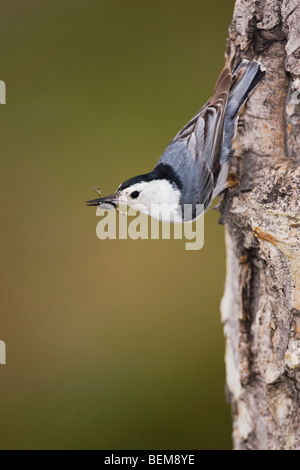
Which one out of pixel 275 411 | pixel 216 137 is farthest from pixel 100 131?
pixel 275 411

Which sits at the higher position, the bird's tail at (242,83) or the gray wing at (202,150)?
the bird's tail at (242,83)

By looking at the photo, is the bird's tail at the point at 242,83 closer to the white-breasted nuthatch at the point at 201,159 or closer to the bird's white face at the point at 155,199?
the white-breasted nuthatch at the point at 201,159

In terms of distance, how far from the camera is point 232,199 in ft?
3.83

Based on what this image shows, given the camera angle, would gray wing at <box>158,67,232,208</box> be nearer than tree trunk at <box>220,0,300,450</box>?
No

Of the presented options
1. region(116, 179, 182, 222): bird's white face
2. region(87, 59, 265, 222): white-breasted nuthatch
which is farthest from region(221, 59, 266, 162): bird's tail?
region(116, 179, 182, 222): bird's white face

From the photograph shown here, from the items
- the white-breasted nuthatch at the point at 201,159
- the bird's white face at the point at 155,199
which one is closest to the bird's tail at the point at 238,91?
the white-breasted nuthatch at the point at 201,159

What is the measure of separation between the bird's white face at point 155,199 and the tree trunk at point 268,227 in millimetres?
110

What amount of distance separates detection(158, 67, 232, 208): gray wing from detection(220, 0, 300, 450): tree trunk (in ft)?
0.14

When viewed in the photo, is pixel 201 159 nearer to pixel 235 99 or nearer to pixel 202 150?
pixel 202 150

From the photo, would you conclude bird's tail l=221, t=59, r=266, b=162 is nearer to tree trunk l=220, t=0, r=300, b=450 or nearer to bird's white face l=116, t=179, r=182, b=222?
tree trunk l=220, t=0, r=300, b=450

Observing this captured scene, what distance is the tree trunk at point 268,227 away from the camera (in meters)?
1.03

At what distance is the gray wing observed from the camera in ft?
3.86

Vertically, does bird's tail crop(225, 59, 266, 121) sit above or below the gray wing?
above

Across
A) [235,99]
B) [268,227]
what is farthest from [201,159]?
[268,227]
